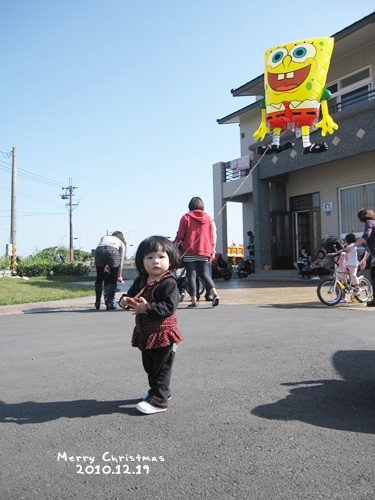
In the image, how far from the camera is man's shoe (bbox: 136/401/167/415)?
2.90 metres

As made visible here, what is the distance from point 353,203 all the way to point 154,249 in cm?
1573

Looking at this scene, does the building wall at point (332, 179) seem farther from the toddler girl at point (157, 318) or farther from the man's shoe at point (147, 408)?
the man's shoe at point (147, 408)

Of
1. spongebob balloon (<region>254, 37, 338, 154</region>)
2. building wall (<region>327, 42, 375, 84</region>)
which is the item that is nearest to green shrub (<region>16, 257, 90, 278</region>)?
building wall (<region>327, 42, 375, 84</region>)

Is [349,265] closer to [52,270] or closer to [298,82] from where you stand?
[298,82]

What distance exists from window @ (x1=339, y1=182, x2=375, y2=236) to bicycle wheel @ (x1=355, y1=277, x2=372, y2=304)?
8262 mm

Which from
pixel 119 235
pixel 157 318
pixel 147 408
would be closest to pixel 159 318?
pixel 157 318

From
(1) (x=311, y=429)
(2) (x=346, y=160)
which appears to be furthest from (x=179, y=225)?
(2) (x=346, y=160)

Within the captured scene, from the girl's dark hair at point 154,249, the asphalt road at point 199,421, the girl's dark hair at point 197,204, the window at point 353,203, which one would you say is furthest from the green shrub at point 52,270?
the girl's dark hair at point 154,249

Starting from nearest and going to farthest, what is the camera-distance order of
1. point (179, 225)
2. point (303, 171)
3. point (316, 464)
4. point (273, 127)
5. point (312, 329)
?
1. point (316, 464)
2. point (312, 329)
3. point (179, 225)
4. point (273, 127)
5. point (303, 171)

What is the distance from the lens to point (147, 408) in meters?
2.91

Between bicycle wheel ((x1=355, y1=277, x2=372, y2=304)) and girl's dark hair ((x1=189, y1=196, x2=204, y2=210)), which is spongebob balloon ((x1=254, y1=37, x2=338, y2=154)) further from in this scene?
bicycle wheel ((x1=355, y1=277, x2=372, y2=304))

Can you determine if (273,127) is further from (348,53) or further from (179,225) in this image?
(348,53)

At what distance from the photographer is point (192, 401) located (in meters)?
3.13

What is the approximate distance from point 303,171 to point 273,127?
8928 millimetres
